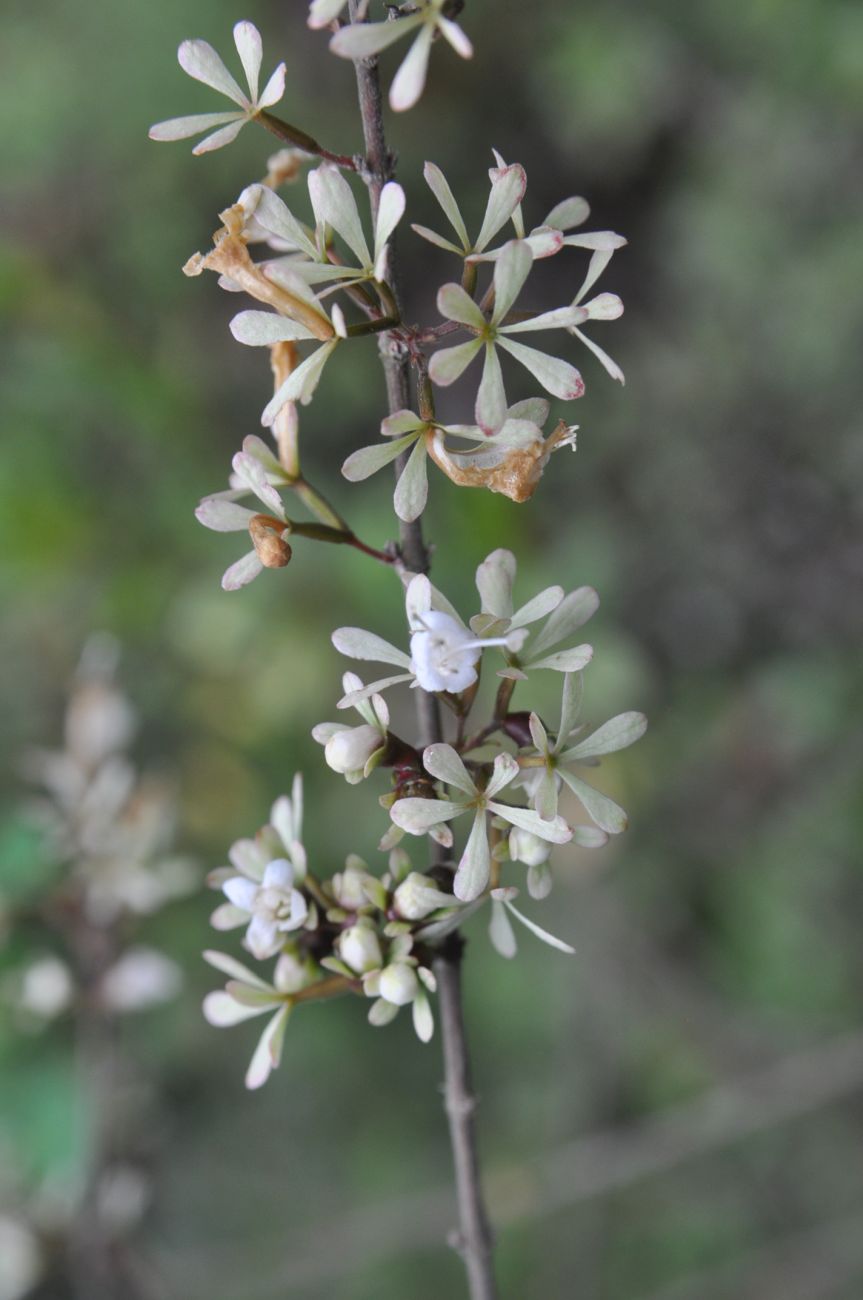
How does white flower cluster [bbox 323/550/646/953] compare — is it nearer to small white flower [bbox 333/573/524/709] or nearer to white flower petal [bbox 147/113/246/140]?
small white flower [bbox 333/573/524/709]

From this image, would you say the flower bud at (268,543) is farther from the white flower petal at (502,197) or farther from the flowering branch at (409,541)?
the white flower petal at (502,197)

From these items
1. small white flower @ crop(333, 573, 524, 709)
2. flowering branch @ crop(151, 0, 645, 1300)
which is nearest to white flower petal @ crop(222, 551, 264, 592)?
flowering branch @ crop(151, 0, 645, 1300)

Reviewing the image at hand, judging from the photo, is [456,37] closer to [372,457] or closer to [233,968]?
[372,457]

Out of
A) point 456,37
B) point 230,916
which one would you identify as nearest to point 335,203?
point 456,37

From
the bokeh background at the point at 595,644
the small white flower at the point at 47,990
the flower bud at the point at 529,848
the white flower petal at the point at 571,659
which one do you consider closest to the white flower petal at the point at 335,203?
the white flower petal at the point at 571,659

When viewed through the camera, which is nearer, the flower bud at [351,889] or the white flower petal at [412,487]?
the white flower petal at [412,487]
